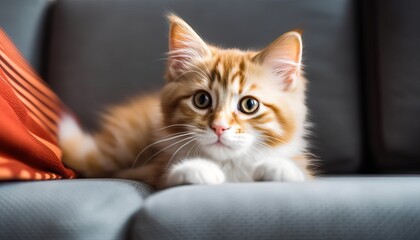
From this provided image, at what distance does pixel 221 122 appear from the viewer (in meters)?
1.09

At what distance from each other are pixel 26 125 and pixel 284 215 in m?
0.76

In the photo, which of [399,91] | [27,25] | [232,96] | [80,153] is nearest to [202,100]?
[232,96]

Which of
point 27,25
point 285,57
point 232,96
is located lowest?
point 232,96

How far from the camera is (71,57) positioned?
1796 millimetres

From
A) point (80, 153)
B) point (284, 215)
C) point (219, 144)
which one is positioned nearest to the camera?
point (284, 215)

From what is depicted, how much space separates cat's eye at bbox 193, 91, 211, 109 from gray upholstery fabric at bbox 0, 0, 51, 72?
3.05 feet

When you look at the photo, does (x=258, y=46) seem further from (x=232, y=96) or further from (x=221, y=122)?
(x=221, y=122)

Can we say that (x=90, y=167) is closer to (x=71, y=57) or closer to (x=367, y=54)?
(x=71, y=57)

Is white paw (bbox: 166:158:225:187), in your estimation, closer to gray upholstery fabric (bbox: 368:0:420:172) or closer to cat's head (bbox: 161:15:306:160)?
cat's head (bbox: 161:15:306:160)

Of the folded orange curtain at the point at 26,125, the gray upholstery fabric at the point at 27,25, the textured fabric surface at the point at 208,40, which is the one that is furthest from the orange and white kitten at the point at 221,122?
the gray upholstery fabric at the point at 27,25

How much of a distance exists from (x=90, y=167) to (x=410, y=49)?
3.81 feet

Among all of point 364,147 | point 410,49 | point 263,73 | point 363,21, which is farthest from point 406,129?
point 263,73

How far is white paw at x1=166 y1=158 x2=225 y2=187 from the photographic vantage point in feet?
3.29

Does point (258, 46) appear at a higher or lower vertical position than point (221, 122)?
higher
